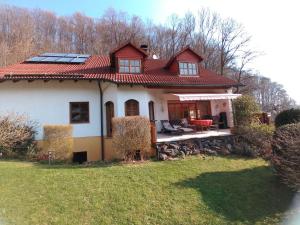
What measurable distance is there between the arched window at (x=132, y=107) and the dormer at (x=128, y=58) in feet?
10.1

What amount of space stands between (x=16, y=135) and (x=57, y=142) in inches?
106

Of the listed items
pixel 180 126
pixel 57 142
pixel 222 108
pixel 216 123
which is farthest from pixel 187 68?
pixel 57 142

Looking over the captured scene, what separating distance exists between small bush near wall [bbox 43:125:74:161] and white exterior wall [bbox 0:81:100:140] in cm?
327

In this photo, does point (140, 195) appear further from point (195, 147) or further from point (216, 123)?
point (216, 123)

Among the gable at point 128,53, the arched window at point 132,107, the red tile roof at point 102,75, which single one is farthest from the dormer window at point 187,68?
the arched window at point 132,107

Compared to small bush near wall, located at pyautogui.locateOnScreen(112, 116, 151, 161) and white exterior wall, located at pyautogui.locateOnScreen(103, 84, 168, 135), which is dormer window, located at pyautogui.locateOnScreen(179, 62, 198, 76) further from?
small bush near wall, located at pyautogui.locateOnScreen(112, 116, 151, 161)

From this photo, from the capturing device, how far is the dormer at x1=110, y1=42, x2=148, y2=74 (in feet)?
67.2

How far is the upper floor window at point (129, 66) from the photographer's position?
20625 mm

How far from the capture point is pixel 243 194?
33.4 feet

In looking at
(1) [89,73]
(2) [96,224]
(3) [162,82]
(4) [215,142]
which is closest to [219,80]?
(3) [162,82]

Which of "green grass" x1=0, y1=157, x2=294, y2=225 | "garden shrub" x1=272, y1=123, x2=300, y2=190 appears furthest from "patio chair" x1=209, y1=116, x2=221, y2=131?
"garden shrub" x1=272, y1=123, x2=300, y2=190

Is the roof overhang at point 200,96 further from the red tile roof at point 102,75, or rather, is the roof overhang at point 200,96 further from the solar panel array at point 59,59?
the solar panel array at point 59,59

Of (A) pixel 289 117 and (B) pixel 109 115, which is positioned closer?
(A) pixel 289 117

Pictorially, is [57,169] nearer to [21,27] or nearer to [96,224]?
[96,224]
